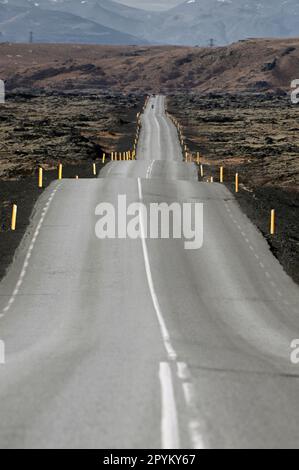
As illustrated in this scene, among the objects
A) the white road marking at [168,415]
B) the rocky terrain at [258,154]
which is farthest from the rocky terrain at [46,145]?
the white road marking at [168,415]

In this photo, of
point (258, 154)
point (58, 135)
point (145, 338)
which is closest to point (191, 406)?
point (145, 338)

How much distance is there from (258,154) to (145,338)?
57.5m

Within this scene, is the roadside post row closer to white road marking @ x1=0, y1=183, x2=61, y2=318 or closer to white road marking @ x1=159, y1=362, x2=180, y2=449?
white road marking @ x1=0, y1=183, x2=61, y2=318

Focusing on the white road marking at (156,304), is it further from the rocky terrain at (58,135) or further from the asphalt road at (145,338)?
Result: the rocky terrain at (58,135)

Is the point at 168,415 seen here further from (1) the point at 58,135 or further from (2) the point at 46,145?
(1) the point at 58,135

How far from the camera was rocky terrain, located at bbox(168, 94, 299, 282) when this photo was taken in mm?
35188

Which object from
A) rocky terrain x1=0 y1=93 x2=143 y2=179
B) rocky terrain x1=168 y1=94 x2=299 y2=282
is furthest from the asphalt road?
rocky terrain x1=0 y1=93 x2=143 y2=179

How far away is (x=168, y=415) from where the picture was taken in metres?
10.7

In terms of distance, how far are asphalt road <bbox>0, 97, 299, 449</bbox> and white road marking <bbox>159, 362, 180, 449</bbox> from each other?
0.03 meters

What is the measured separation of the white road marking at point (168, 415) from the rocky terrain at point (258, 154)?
14.4 m

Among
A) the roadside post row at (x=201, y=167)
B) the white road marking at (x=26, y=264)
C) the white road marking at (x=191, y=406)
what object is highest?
the roadside post row at (x=201, y=167)

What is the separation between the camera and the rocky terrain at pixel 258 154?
115 ft
